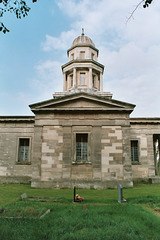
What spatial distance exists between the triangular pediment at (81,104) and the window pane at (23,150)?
20.3 feet

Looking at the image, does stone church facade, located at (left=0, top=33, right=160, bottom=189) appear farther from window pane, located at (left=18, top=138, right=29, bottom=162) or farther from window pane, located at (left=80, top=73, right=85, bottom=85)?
window pane, located at (left=80, top=73, right=85, bottom=85)

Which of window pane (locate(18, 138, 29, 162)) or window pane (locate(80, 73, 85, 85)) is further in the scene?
window pane (locate(80, 73, 85, 85))

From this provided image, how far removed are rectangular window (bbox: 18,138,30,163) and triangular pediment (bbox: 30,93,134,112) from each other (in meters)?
6.16

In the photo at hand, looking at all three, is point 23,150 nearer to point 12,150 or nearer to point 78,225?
point 12,150

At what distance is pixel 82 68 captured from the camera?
77.0 ft

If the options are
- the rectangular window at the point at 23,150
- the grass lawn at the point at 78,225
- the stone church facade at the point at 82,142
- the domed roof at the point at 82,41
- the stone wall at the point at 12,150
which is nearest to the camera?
the grass lawn at the point at 78,225

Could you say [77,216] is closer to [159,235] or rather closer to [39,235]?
[39,235]

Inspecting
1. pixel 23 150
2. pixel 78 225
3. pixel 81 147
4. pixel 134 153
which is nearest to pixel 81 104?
pixel 81 147

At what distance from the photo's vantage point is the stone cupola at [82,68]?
23.1 m

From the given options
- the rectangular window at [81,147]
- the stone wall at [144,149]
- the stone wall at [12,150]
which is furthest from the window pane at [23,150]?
the stone wall at [144,149]

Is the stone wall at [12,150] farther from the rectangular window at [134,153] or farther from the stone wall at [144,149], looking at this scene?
the stone wall at [144,149]

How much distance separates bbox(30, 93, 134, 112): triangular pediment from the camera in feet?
55.9

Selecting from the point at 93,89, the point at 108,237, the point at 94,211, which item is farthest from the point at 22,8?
the point at 93,89

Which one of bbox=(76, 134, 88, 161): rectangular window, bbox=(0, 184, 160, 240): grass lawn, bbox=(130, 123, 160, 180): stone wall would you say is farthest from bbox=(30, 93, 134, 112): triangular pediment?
bbox=(0, 184, 160, 240): grass lawn
